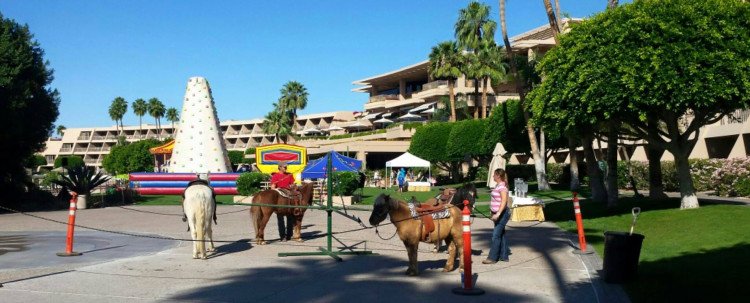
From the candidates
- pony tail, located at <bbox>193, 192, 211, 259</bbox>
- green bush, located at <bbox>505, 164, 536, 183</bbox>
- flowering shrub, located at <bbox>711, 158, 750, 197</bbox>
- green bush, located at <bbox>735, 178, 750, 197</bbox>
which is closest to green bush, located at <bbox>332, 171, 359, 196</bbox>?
flowering shrub, located at <bbox>711, 158, 750, 197</bbox>

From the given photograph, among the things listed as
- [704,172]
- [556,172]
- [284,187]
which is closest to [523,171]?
[556,172]

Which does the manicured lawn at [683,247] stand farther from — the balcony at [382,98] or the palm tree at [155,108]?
the palm tree at [155,108]

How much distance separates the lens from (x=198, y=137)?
4012 cm

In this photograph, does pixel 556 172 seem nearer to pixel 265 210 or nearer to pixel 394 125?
pixel 394 125

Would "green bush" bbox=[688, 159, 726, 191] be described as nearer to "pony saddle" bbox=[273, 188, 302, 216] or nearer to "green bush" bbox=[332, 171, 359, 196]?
"green bush" bbox=[332, 171, 359, 196]

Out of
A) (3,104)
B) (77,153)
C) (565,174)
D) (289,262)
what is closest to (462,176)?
(565,174)

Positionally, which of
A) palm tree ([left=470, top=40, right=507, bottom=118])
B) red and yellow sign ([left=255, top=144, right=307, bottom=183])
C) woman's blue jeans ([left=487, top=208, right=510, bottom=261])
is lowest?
woman's blue jeans ([left=487, top=208, right=510, bottom=261])

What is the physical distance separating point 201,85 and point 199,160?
468 cm

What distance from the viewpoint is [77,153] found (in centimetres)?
14150

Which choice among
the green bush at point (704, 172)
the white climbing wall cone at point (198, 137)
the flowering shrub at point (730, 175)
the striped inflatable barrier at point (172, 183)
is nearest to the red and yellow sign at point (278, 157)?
the striped inflatable barrier at point (172, 183)

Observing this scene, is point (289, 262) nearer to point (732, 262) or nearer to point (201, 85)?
point (732, 262)

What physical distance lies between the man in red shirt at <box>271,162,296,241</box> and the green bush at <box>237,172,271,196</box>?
1845 centimetres

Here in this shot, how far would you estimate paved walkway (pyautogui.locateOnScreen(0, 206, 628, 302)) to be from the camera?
8.59 m

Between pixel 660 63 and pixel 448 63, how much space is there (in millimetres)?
47565
